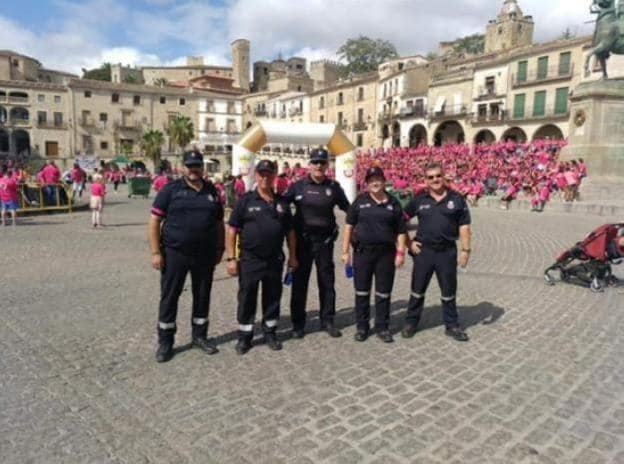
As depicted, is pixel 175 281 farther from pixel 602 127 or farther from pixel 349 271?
pixel 602 127

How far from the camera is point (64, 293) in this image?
627 centimetres

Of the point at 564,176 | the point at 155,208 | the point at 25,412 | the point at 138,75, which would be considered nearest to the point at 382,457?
the point at 25,412

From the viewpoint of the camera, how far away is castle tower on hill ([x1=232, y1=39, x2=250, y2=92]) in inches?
3219

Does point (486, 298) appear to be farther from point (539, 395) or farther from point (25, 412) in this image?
point (25, 412)

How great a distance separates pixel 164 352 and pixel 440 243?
291 centimetres

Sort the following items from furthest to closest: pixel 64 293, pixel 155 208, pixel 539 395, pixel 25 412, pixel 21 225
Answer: pixel 21 225 → pixel 64 293 → pixel 155 208 → pixel 539 395 → pixel 25 412

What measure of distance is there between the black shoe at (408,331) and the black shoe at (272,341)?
1337 mm

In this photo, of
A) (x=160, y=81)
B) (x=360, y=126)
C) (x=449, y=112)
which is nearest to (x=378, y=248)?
(x=449, y=112)

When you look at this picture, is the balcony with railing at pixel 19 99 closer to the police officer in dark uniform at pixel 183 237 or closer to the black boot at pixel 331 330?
the police officer in dark uniform at pixel 183 237

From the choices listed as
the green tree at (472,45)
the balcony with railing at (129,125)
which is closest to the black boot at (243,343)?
the balcony with railing at (129,125)

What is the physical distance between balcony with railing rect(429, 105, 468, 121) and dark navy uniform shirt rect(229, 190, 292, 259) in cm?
4386

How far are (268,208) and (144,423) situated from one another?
2.10m

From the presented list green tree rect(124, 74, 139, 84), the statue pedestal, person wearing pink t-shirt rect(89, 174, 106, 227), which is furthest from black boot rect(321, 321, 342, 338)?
green tree rect(124, 74, 139, 84)

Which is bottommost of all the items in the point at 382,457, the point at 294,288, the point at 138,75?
the point at 382,457
